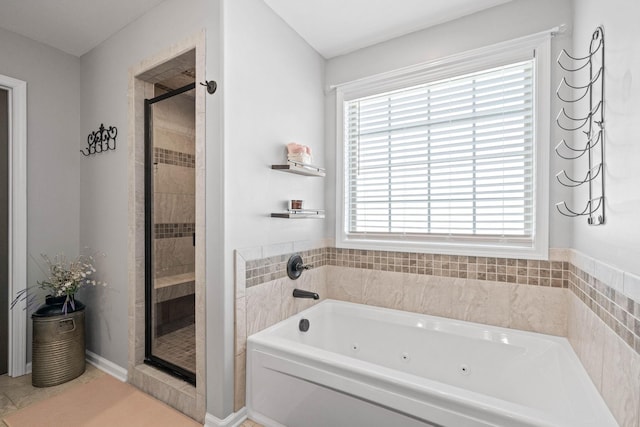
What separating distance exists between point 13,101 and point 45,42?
54cm

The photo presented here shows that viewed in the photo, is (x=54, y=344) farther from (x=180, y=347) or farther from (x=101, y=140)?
(x=101, y=140)

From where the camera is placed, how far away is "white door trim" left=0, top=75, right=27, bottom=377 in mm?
2268

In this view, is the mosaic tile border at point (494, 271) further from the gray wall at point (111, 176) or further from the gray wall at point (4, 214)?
the gray wall at point (4, 214)

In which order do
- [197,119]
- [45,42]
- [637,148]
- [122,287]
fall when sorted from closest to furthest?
1. [637,148]
2. [197,119]
3. [122,287]
4. [45,42]

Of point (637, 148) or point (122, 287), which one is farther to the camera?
point (122, 287)

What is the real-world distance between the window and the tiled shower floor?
52.1 inches

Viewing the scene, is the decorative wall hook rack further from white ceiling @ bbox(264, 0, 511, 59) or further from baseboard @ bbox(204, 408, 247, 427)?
baseboard @ bbox(204, 408, 247, 427)

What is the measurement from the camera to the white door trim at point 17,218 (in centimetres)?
227

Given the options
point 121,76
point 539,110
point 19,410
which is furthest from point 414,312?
point 121,76

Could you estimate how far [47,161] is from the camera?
8.02 ft

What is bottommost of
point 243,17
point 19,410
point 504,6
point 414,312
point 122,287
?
point 19,410

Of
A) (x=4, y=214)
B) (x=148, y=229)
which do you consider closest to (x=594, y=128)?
(x=148, y=229)

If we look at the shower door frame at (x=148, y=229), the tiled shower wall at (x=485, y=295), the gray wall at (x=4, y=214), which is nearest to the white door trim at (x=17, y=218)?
the gray wall at (x=4, y=214)

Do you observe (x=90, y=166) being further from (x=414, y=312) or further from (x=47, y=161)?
(x=414, y=312)
